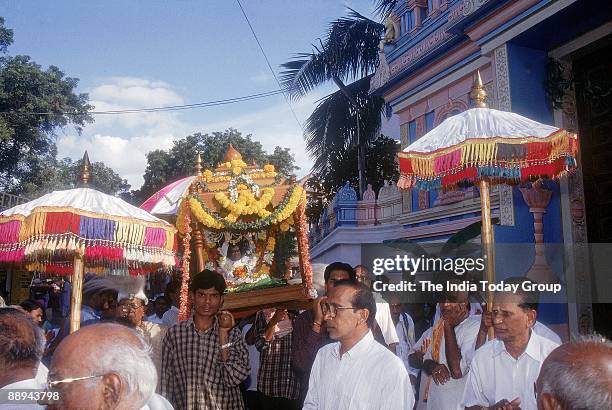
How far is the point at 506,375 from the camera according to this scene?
2.78 metres

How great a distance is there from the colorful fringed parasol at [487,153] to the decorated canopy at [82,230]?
202 cm

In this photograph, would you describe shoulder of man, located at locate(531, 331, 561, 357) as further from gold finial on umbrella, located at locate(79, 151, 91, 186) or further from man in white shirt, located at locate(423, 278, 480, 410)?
gold finial on umbrella, located at locate(79, 151, 91, 186)

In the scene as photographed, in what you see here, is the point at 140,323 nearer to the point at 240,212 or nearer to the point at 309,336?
the point at 309,336

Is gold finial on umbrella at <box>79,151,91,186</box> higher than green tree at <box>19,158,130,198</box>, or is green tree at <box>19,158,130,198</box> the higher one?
green tree at <box>19,158,130,198</box>

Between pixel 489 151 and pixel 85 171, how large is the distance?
309 cm

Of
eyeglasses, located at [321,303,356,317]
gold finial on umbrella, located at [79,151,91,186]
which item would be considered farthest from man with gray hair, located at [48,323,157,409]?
gold finial on umbrella, located at [79,151,91,186]

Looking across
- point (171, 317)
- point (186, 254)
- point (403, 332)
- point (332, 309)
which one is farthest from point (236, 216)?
point (332, 309)

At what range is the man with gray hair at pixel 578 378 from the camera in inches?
64.1

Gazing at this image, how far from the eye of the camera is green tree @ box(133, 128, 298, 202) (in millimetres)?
20719

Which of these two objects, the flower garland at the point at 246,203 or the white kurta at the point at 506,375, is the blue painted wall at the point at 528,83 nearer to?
the flower garland at the point at 246,203

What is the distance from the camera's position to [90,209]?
3799 millimetres

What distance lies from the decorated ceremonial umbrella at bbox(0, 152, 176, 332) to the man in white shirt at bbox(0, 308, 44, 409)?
1.32m

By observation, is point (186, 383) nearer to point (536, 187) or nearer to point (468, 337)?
point (468, 337)

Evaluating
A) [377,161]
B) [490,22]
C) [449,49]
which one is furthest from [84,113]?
[490,22]
